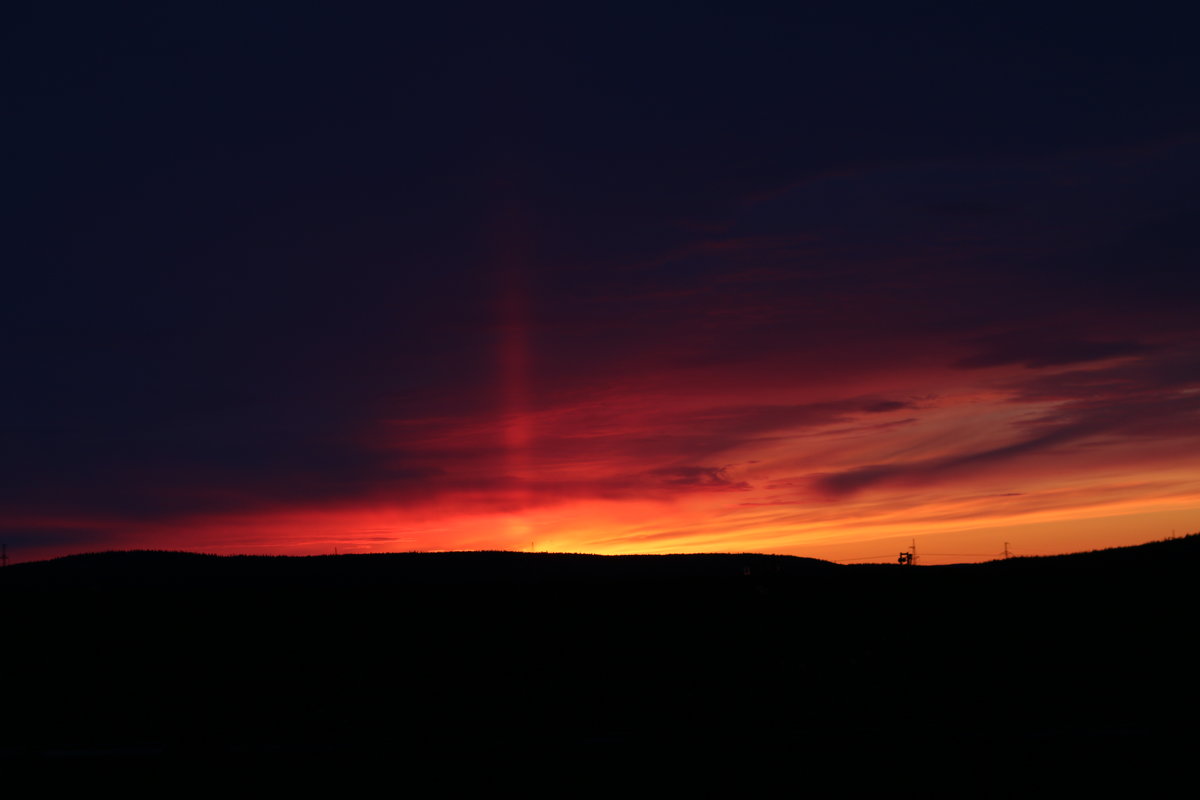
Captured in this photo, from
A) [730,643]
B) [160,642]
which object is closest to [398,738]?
[730,643]

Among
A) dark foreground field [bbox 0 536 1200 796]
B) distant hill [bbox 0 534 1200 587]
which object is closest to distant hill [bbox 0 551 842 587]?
distant hill [bbox 0 534 1200 587]

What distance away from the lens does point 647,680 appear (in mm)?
21906

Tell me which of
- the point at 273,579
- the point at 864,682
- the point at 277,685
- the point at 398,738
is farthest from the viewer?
the point at 273,579

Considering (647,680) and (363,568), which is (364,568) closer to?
(363,568)

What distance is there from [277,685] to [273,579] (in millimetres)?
57206

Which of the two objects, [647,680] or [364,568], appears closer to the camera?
[647,680]

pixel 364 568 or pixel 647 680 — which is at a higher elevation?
pixel 364 568

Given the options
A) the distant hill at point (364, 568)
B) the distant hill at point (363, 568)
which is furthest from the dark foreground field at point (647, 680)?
the distant hill at point (363, 568)

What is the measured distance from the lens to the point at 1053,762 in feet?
28.4

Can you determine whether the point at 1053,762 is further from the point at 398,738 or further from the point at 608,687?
the point at 608,687

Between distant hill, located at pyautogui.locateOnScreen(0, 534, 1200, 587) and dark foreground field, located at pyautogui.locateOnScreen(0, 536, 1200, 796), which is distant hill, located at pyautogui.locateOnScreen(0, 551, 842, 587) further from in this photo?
dark foreground field, located at pyautogui.locateOnScreen(0, 536, 1200, 796)

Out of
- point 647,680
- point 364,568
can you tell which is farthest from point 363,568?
point 647,680

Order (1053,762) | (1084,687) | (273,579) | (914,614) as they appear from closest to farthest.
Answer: (1053,762), (1084,687), (914,614), (273,579)

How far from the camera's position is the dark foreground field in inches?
346
